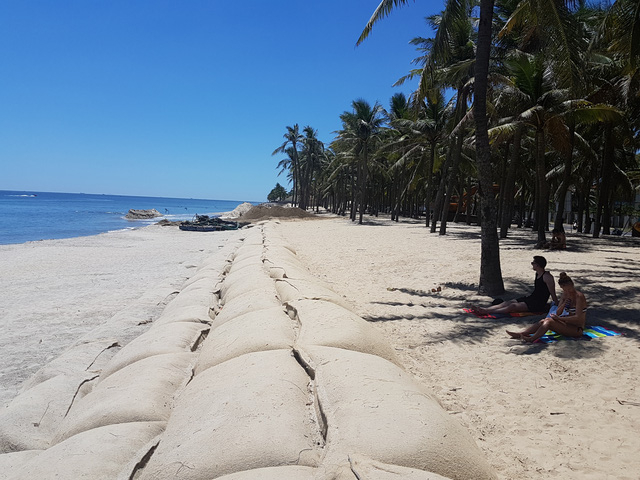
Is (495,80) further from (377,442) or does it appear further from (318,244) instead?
(377,442)

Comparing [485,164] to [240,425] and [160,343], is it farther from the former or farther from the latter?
[240,425]

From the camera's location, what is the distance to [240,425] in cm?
198

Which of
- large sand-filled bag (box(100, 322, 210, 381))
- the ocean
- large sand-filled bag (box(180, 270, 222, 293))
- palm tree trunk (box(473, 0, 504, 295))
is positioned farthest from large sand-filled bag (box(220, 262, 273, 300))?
the ocean

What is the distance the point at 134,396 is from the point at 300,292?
215 centimetres

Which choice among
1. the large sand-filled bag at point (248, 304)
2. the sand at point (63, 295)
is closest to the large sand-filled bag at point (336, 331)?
the large sand-filled bag at point (248, 304)

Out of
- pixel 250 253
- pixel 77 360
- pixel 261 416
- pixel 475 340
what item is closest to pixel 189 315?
pixel 77 360

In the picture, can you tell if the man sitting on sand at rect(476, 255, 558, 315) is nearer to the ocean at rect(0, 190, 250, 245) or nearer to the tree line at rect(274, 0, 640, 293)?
the tree line at rect(274, 0, 640, 293)

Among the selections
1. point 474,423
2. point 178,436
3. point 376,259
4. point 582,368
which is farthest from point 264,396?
point 376,259

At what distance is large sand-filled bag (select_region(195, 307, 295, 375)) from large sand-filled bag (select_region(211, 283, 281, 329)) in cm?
23

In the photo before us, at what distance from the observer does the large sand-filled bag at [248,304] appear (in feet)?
13.1

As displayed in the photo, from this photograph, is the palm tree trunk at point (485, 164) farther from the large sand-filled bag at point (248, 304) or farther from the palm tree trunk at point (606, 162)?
the palm tree trunk at point (606, 162)

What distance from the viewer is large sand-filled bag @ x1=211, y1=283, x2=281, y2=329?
157 inches

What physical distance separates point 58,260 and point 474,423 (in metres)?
13.8

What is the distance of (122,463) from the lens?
1.96 metres
